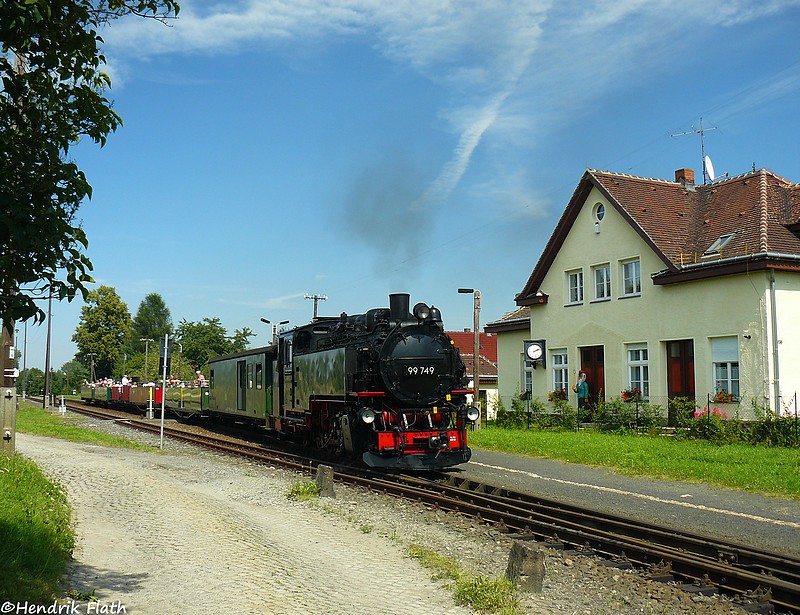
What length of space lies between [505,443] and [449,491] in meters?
7.70

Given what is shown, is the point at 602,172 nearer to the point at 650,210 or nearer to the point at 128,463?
the point at 650,210

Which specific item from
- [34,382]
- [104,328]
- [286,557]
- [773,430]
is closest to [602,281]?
[773,430]

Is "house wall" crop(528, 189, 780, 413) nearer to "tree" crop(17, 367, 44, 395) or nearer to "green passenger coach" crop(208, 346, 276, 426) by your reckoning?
"green passenger coach" crop(208, 346, 276, 426)

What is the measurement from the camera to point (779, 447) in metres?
17.3

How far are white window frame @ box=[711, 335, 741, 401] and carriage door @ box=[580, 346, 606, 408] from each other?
4.35 meters

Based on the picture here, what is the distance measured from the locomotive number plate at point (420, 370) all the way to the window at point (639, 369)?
10754mm

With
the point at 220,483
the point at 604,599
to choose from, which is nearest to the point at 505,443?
the point at 220,483

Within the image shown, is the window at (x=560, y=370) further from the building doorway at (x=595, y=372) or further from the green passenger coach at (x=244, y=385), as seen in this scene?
the green passenger coach at (x=244, y=385)

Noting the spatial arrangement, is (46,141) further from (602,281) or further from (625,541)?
(602,281)

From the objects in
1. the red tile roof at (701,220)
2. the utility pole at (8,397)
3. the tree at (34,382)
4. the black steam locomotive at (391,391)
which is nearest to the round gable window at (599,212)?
the red tile roof at (701,220)

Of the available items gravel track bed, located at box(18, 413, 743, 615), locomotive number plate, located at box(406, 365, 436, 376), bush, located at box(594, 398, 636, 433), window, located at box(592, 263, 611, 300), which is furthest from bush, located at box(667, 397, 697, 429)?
gravel track bed, located at box(18, 413, 743, 615)

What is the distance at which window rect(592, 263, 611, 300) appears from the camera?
995 inches

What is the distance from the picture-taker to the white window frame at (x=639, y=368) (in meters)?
23.4

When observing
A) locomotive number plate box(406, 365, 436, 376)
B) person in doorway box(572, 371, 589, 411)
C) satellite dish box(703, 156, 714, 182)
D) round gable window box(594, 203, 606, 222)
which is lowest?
person in doorway box(572, 371, 589, 411)
